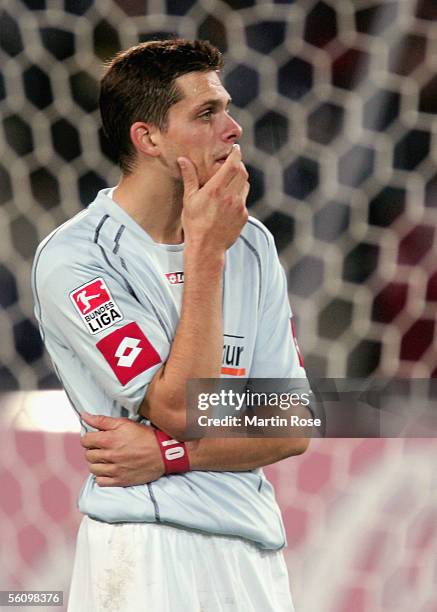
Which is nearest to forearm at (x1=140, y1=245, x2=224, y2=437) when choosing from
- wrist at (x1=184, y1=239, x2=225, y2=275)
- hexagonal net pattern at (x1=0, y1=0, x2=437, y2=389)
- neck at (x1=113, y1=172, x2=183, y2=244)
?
wrist at (x1=184, y1=239, x2=225, y2=275)

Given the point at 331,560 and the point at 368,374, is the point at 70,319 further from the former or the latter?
the point at 368,374

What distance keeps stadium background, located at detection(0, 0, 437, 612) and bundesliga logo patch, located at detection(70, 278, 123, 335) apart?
2.50 ft

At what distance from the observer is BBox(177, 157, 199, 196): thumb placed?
1.16m

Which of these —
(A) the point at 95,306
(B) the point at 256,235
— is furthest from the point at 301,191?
(A) the point at 95,306

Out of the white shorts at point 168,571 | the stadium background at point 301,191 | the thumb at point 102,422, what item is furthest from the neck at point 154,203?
the stadium background at point 301,191

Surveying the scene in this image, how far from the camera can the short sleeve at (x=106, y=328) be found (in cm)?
111

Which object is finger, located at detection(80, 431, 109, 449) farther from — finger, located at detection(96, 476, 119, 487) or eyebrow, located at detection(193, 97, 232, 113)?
eyebrow, located at detection(193, 97, 232, 113)

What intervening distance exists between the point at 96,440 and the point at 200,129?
393mm

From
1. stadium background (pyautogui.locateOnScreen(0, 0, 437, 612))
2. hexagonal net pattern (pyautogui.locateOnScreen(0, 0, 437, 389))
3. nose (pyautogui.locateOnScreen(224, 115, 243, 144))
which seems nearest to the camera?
nose (pyautogui.locateOnScreen(224, 115, 243, 144))

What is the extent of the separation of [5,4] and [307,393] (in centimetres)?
110

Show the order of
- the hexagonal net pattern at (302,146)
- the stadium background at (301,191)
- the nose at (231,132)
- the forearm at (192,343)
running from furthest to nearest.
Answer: the hexagonal net pattern at (302,146) → the stadium background at (301,191) → the nose at (231,132) → the forearm at (192,343)

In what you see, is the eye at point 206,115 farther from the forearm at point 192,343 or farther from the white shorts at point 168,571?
the white shorts at point 168,571

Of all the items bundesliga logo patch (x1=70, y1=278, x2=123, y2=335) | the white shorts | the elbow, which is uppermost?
bundesliga logo patch (x1=70, y1=278, x2=123, y2=335)

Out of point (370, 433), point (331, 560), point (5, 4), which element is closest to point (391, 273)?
point (370, 433)
